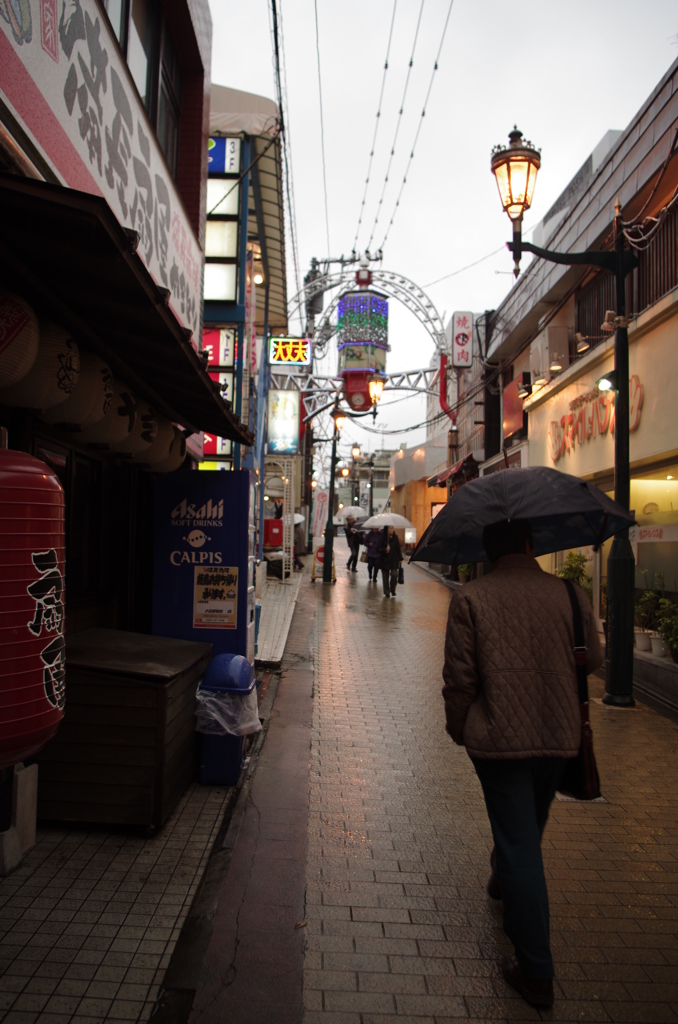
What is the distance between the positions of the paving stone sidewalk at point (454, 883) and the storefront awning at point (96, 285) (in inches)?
136

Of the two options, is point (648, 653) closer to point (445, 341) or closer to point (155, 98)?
point (155, 98)

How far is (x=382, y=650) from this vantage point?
467 inches

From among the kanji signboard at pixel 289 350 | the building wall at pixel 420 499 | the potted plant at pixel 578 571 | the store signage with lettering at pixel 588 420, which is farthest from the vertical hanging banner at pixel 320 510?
the potted plant at pixel 578 571

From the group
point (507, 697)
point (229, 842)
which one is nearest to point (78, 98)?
point (507, 697)

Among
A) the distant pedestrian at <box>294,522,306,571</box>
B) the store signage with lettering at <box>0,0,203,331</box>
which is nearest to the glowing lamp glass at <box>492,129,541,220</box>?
the store signage with lettering at <box>0,0,203,331</box>

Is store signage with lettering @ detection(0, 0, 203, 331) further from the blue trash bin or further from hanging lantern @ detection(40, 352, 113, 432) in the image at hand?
the blue trash bin

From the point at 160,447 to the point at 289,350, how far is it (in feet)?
42.9

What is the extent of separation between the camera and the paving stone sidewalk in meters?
3.02

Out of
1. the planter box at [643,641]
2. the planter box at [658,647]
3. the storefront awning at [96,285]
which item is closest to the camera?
the storefront awning at [96,285]

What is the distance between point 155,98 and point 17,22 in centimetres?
418

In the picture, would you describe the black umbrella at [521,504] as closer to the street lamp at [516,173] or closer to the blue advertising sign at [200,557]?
the blue advertising sign at [200,557]

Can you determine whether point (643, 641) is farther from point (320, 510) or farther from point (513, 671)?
point (320, 510)

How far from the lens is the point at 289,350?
18.8 m

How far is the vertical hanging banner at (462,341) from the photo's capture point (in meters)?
24.7
